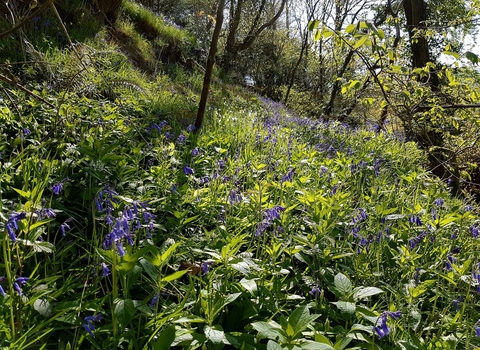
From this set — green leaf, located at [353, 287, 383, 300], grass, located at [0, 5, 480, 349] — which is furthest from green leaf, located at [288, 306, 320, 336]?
green leaf, located at [353, 287, 383, 300]

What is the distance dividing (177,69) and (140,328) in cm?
736

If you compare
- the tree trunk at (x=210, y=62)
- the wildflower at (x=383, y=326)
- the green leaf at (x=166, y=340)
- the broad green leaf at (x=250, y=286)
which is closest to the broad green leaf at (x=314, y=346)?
the wildflower at (x=383, y=326)

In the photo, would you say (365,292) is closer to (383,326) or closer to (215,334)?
(383,326)

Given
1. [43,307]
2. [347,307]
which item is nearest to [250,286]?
[347,307]

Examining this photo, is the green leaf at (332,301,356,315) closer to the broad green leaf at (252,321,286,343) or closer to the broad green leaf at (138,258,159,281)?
the broad green leaf at (252,321,286,343)

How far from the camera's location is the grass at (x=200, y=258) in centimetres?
123

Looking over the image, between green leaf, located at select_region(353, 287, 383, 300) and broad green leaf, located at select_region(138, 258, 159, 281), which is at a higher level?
green leaf, located at select_region(353, 287, 383, 300)

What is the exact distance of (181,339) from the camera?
1213mm

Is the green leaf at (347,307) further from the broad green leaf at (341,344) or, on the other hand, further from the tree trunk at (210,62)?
the tree trunk at (210,62)

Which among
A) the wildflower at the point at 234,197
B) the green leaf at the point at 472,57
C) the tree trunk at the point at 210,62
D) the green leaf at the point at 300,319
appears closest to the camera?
the green leaf at the point at 300,319

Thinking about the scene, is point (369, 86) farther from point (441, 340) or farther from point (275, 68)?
point (275, 68)

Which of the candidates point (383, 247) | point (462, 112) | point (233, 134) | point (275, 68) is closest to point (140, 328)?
point (383, 247)

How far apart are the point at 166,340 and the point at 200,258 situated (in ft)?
2.43

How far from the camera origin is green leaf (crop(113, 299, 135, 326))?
1.14m
